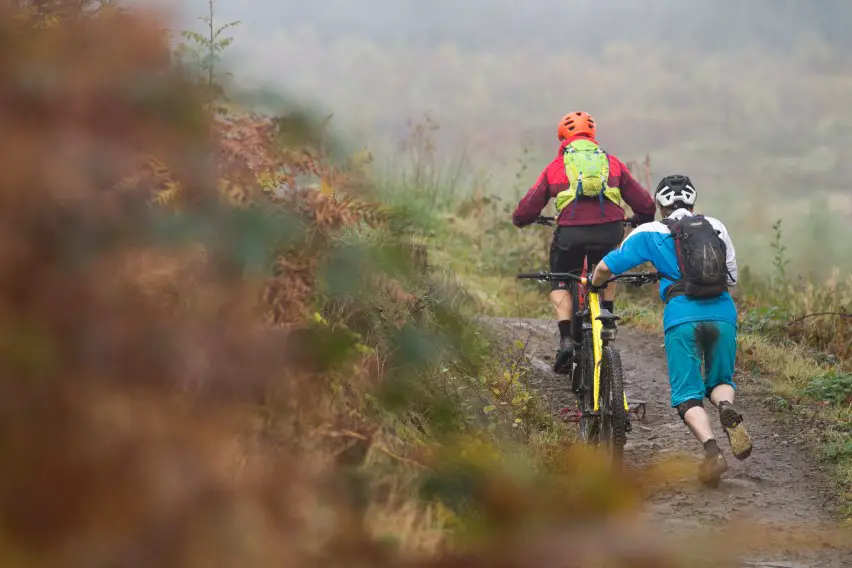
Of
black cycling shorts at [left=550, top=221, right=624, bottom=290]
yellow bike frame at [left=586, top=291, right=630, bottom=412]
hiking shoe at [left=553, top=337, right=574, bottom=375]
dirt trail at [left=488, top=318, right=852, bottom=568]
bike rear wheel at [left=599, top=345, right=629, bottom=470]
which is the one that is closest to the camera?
dirt trail at [left=488, top=318, right=852, bottom=568]

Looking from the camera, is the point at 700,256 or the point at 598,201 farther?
the point at 598,201

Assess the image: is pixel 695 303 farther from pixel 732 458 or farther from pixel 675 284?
pixel 732 458

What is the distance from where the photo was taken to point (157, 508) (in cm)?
114

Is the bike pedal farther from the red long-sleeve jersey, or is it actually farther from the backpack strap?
the red long-sleeve jersey

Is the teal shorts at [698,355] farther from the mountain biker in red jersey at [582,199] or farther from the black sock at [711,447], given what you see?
the mountain biker in red jersey at [582,199]

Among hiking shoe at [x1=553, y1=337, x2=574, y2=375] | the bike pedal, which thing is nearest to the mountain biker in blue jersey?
the bike pedal

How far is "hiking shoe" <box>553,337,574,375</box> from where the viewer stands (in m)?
7.77

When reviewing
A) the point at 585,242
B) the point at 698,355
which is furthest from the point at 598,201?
the point at 698,355

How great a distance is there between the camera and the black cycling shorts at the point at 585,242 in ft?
25.0

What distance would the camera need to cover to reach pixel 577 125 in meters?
7.68

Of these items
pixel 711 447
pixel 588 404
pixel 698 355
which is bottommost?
pixel 711 447

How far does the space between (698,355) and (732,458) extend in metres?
1.36

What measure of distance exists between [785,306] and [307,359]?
10.0 meters

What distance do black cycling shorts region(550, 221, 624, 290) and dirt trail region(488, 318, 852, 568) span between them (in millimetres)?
601
